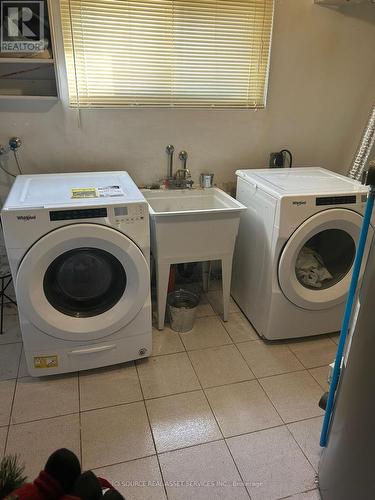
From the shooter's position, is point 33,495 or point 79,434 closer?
point 33,495

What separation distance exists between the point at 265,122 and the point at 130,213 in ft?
4.46

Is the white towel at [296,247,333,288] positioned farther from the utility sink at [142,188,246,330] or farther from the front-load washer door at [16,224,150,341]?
the front-load washer door at [16,224,150,341]

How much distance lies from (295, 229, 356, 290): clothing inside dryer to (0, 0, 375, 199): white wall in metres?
0.77

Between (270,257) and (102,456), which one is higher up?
(270,257)

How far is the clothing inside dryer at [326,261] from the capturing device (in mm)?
2062

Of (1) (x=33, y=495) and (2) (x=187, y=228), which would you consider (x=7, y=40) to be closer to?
(2) (x=187, y=228)

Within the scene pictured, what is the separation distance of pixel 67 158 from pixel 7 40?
2.17ft

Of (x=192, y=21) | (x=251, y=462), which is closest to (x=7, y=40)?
(x=192, y=21)

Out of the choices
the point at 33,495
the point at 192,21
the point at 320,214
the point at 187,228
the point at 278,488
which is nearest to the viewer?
the point at 33,495

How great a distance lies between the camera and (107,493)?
824 mm

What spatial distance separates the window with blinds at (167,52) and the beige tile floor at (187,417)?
1.49 meters

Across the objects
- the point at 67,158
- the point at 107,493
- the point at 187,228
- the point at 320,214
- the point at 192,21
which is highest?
the point at 192,21

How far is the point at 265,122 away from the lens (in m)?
2.46

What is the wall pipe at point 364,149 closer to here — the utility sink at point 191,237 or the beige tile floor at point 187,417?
the utility sink at point 191,237
